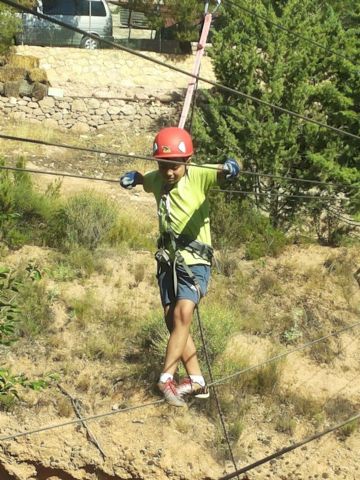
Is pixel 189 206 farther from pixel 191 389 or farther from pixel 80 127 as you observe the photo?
pixel 80 127

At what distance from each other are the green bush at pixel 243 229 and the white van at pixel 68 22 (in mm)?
11853

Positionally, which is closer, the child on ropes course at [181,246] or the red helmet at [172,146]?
the red helmet at [172,146]

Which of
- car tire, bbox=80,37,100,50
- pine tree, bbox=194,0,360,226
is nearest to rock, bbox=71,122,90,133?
car tire, bbox=80,37,100,50

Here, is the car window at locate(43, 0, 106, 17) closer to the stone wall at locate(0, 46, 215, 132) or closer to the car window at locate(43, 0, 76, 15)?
the car window at locate(43, 0, 76, 15)

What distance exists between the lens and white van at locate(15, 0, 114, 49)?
69.2 feet

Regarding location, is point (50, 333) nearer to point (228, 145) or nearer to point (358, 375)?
point (358, 375)

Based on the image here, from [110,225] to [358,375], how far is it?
3915 mm

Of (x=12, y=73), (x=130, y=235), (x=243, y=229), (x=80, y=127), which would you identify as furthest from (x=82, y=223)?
(x=12, y=73)

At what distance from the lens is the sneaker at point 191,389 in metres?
4.93

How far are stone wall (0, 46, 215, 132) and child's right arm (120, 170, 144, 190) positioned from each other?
13.1 metres

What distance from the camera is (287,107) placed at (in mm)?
11219

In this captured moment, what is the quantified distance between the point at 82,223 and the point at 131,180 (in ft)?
17.1

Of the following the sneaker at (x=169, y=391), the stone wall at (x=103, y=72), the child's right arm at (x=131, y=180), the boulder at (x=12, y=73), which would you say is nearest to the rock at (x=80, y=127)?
the stone wall at (x=103, y=72)

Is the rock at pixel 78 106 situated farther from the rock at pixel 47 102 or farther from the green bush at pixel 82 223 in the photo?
the green bush at pixel 82 223
